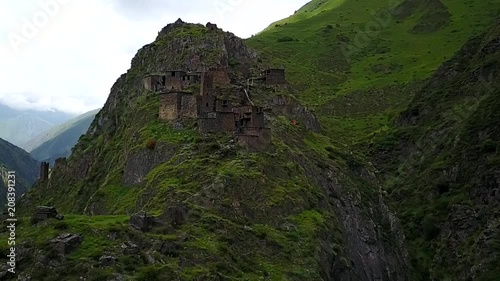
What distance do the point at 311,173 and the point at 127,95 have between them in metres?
40.7

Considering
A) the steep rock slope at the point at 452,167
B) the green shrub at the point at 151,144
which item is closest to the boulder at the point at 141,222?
the green shrub at the point at 151,144

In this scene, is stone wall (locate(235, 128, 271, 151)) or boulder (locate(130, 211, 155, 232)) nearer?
boulder (locate(130, 211, 155, 232))

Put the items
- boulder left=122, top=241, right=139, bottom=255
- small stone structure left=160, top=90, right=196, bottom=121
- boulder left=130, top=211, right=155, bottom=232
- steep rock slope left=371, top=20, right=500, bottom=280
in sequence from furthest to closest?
steep rock slope left=371, top=20, right=500, bottom=280
small stone structure left=160, top=90, right=196, bottom=121
boulder left=130, top=211, right=155, bottom=232
boulder left=122, top=241, right=139, bottom=255

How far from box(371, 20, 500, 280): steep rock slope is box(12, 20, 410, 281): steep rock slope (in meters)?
13.2

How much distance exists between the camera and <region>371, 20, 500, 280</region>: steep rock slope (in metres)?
95.9

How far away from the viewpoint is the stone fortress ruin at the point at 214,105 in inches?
2707

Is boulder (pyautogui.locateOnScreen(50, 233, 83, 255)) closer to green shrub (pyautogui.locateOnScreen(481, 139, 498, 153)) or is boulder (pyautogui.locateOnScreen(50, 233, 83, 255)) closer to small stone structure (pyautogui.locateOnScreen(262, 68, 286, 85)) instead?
small stone structure (pyautogui.locateOnScreen(262, 68, 286, 85))

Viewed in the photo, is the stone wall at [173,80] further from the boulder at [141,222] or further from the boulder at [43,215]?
the boulder at [43,215]

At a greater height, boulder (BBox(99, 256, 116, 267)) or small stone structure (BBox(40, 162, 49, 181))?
boulder (BBox(99, 256, 116, 267))

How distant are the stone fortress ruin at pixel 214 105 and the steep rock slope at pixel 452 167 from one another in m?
38.1

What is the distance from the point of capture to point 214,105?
245ft

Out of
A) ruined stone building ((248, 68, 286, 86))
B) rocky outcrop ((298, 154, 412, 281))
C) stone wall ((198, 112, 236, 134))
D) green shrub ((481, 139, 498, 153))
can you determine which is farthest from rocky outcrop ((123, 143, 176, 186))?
green shrub ((481, 139, 498, 153))

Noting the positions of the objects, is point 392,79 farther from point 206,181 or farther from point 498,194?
point 206,181

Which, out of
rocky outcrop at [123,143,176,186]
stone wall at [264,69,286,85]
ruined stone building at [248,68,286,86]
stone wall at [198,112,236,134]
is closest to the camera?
rocky outcrop at [123,143,176,186]
